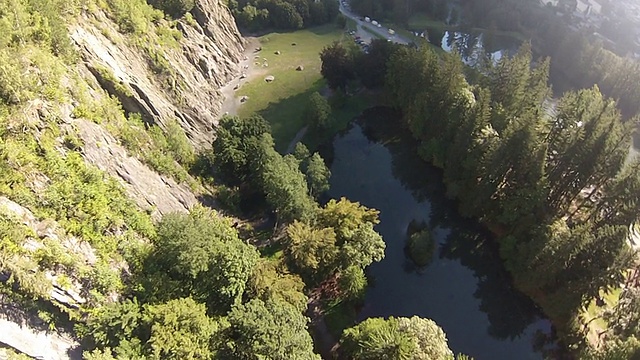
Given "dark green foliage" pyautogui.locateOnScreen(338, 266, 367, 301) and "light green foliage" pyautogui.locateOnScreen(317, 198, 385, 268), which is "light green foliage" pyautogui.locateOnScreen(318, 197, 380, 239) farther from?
"dark green foliage" pyautogui.locateOnScreen(338, 266, 367, 301)

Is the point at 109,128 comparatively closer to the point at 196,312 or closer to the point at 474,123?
the point at 196,312

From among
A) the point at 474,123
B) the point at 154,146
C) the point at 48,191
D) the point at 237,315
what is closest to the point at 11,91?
the point at 48,191

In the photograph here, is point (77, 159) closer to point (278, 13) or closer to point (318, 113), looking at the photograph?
point (318, 113)

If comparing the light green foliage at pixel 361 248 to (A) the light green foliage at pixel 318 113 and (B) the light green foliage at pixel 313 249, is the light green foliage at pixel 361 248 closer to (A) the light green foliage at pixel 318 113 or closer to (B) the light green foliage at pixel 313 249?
(B) the light green foliage at pixel 313 249

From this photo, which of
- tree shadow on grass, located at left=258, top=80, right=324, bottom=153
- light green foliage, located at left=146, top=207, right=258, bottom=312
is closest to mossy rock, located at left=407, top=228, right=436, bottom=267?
light green foliage, located at left=146, top=207, right=258, bottom=312

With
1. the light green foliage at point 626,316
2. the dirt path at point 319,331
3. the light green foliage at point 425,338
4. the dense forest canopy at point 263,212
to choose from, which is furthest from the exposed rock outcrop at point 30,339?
the light green foliage at point 626,316

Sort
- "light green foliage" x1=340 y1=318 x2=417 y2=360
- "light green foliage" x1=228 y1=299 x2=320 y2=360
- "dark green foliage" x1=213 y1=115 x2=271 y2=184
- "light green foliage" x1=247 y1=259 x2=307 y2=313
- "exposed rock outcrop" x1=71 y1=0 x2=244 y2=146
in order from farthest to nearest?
"dark green foliage" x1=213 y1=115 x2=271 y2=184
"exposed rock outcrop" x1=71 y1=0 x2=244 y2=146
"light green foliage" x1=247 y1=259 x2=307 y2=313
"light green foliage" x1=340 y1=318 x2=417 y2=360
"light green foliage" x1=228 y1=299 x2=320 y2=360

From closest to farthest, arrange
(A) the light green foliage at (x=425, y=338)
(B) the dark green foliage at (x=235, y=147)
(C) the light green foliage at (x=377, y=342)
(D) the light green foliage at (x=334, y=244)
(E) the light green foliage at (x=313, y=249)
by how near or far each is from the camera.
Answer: (C) the light green foliage at (x=377, y=342) → (A) the light green foliage at (x=425, y=338) → (E) the light green foliage at (x=313, y=249) → (D) the light green foliage at (x=334, y=244) → (B) the dark green foliage at (x=235, y=147)
